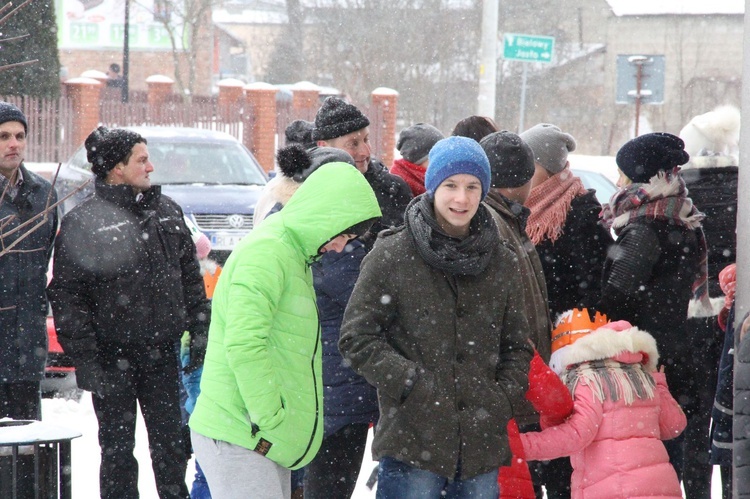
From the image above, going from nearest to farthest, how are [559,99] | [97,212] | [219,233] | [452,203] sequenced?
1. [452,203]
2. [97,212]
3. [219,233]
4. [559,99]

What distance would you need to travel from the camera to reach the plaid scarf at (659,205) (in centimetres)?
415

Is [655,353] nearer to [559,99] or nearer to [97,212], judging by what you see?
[97,212]

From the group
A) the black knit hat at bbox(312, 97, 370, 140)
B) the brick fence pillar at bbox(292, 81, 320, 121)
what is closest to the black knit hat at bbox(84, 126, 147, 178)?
the black knit hat at bbox(312, 97, 370, 140)

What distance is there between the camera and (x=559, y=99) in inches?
1761

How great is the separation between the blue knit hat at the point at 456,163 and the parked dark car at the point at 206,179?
22.7ft

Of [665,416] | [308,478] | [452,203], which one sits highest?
[452,203]

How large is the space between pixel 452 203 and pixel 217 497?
1.22 metres

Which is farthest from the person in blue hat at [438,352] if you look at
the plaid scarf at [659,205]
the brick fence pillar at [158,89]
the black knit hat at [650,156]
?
the brick fence pillar at [158,89]

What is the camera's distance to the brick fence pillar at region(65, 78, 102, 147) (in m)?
22.9

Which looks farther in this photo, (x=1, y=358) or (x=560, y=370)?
(x=1, y=358)

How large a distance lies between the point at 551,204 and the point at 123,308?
6.43 feet

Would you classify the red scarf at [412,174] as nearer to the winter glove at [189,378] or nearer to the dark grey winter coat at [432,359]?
the winter glove at [189,378]

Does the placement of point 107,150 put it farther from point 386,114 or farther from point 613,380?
point 386,114

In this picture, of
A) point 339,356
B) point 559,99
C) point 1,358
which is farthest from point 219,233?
point 559,99
